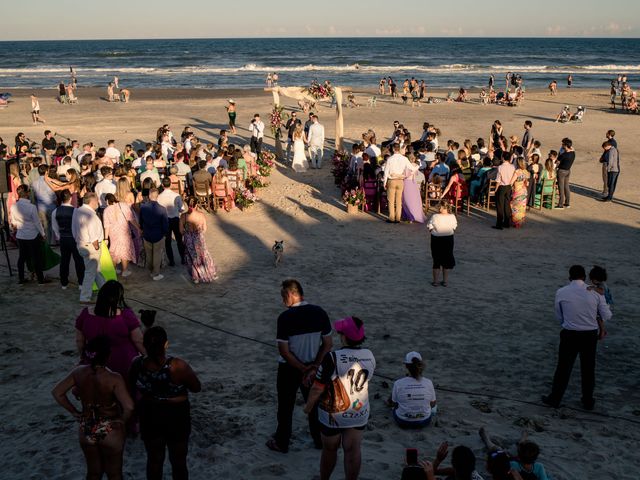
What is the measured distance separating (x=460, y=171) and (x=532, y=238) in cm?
271

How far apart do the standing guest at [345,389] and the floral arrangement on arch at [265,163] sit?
14.2m

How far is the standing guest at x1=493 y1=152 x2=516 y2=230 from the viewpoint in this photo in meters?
13.9

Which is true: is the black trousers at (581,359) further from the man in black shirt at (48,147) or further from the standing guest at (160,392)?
the man in black shirt at (48,147)

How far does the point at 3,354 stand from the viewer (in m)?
8.18

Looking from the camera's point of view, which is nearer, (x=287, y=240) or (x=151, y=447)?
(x=151, y=447)

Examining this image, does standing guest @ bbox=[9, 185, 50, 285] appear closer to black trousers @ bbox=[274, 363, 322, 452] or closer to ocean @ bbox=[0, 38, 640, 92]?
black trousers @ bbox=[274, 363, 322, 452]

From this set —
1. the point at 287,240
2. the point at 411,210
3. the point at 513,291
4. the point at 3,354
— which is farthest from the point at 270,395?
the point at 411,210

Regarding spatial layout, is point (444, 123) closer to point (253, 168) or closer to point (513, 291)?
point (253, 168)

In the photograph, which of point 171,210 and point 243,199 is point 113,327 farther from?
point 243,199

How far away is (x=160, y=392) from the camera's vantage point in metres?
4.71

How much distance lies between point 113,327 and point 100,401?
1023mm

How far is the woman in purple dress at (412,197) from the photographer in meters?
14.3

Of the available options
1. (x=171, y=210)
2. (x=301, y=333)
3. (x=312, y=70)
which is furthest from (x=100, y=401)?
(x=312, y=70)

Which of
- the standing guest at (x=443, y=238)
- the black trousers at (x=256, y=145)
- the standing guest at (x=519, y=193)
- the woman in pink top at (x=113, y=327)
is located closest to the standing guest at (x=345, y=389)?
the woman in pink top at (x=113, y=327)
